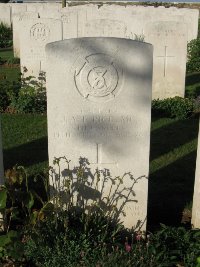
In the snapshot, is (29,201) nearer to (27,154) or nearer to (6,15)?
(27,154)

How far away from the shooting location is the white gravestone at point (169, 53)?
7.82 m

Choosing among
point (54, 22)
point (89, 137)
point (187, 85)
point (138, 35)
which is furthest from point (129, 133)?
point (138, 35)

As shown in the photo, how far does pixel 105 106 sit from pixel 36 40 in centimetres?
522

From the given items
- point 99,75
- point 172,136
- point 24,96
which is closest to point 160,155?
point 172,136

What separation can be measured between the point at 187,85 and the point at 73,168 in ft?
23.9

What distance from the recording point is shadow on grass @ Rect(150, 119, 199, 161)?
6.15m

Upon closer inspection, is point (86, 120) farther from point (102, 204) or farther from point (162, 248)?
point (162, 248)

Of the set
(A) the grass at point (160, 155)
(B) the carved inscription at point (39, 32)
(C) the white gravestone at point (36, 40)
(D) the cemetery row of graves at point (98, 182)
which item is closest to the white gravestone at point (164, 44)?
(C) the white gravestone at point (36, 40)

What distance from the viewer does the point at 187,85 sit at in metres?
10.5

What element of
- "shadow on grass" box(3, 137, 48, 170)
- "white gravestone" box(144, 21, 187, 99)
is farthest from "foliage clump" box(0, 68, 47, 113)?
"white gravestone" box(144, 21, 187, 99)

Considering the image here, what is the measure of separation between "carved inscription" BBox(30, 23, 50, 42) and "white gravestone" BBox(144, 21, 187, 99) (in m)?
1.98

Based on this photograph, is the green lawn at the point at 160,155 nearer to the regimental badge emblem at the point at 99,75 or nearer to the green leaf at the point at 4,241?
the regimental badge emblem at the point at 99,75

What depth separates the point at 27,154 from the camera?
5.92m

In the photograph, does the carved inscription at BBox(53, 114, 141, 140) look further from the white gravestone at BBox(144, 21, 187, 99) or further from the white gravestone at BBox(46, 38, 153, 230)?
the white gravestone at BBox(144, 21, 187, 99)
